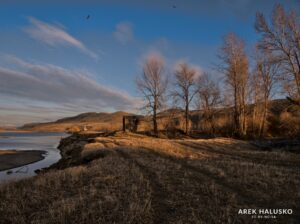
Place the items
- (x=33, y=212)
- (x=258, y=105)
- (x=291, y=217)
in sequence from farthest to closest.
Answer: (x=258, y=105)
(x=33, y=212)
(x=291, y=217)

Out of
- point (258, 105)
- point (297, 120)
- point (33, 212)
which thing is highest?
point (258, 105)

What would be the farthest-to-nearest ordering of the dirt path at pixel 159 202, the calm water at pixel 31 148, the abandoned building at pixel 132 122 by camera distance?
the abandoned building at pixel 132 122 < the calm water at pixel 31 148 < the dirt path at pixel 159 202

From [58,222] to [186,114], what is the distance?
3659 centimetres

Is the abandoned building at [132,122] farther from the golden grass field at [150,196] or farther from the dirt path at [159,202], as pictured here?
the dirt path at [159,202]

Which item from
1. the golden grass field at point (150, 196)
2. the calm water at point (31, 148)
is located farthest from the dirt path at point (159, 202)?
the calm water at point (31, 148)

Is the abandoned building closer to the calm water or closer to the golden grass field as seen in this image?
the calm water

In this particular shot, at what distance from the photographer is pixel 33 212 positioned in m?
6.16

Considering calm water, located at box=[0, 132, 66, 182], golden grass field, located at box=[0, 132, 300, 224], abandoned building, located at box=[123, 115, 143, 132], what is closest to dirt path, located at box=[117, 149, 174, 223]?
golden grass field, located at box=[0, 132, 300, 224]

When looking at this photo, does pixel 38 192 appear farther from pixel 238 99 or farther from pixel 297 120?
pixel 297 120

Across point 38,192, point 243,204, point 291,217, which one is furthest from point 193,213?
point 38,192

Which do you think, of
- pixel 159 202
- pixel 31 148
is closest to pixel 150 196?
pixel 159 202

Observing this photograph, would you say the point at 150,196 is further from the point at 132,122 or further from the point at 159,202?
the point at 132,122

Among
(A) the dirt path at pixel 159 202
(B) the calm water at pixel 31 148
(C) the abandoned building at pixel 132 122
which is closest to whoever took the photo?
(A) the dirt path at pixel 159 202

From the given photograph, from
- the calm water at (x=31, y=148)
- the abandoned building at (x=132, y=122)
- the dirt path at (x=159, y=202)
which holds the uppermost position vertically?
the abandoned building at (x=132, y=122)
